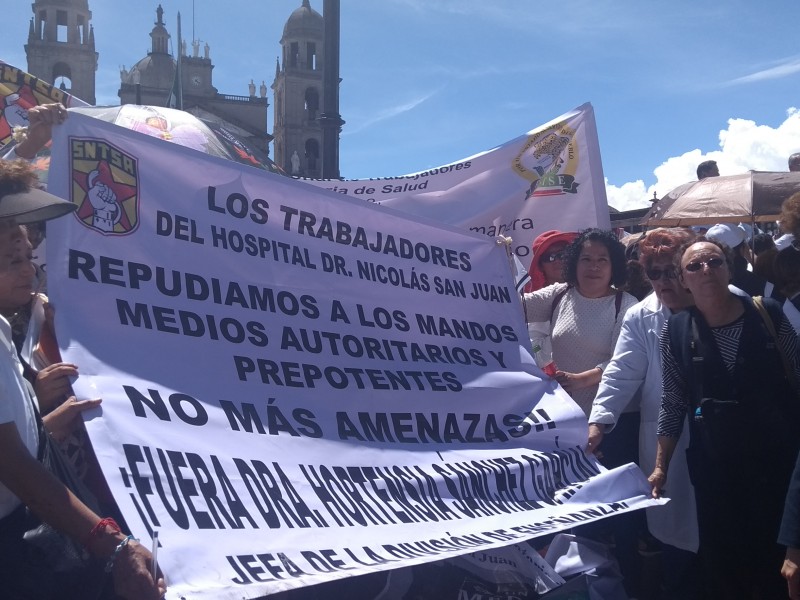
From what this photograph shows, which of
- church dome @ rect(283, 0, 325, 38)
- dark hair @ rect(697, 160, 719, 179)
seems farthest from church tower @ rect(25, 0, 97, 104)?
dark hair @ rect(697, 160, 719, 179)

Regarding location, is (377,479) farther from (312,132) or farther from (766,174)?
(312,132)

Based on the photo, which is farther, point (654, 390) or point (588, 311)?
point (588, 311)

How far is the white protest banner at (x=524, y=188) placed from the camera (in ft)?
19.5

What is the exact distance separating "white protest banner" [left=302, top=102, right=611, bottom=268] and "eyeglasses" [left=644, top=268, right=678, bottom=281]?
181 centimetres

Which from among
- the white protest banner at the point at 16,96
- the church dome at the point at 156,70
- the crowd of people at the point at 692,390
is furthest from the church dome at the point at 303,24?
the crowd of people at the point at 692,390

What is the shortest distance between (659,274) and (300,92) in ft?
249

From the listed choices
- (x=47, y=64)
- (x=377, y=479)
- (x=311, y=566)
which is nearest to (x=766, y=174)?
(x=377, y=479)

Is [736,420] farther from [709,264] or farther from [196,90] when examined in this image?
[196,90]

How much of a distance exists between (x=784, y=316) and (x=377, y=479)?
1721 mm

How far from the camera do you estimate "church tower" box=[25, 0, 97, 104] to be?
6359 centimetres

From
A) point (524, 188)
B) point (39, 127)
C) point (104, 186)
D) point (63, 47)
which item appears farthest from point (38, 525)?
point (63, 47)

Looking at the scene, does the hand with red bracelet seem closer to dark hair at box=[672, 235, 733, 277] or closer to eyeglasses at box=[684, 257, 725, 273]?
eyeglasses at box=[684, 257, 725, 273]

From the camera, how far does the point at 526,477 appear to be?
347cm

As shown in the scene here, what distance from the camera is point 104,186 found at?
9.65 feet
